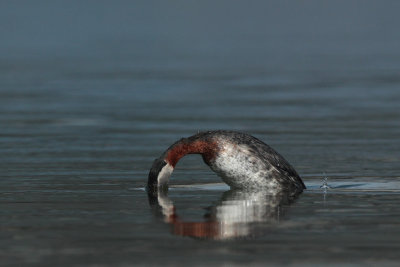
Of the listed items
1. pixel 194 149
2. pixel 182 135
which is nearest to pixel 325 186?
pixel 194 149

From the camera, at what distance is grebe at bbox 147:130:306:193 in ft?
56.9

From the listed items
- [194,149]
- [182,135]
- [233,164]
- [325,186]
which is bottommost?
[325,186]

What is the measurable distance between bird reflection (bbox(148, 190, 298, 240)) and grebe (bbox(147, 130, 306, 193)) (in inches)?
8.2

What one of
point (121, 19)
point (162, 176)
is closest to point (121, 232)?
point (162, 176)

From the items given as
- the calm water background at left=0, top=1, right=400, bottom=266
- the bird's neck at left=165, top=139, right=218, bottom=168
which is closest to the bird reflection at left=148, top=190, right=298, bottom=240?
the calm water background at left=0, top=1, right=400, bottom=266

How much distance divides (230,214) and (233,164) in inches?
97.1

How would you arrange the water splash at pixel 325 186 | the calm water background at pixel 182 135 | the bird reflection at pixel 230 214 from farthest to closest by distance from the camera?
the water splash at pixel 325 186, the bird reflection at pixel 230 214, the calm water background at pixel 182 135

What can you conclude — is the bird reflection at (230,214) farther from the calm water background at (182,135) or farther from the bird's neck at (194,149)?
the bird's neck at (194,149)

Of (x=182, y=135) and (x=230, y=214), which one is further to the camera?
(x=182, y=135)

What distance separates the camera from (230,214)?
48.9 feet

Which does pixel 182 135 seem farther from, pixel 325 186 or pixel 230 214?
pixel 230 214

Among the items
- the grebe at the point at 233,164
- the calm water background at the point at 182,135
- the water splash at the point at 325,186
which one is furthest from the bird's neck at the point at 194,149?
the water splash at the point at 325,186

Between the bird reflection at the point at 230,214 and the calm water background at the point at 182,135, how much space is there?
16 cm

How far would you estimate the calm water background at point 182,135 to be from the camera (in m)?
12.6
